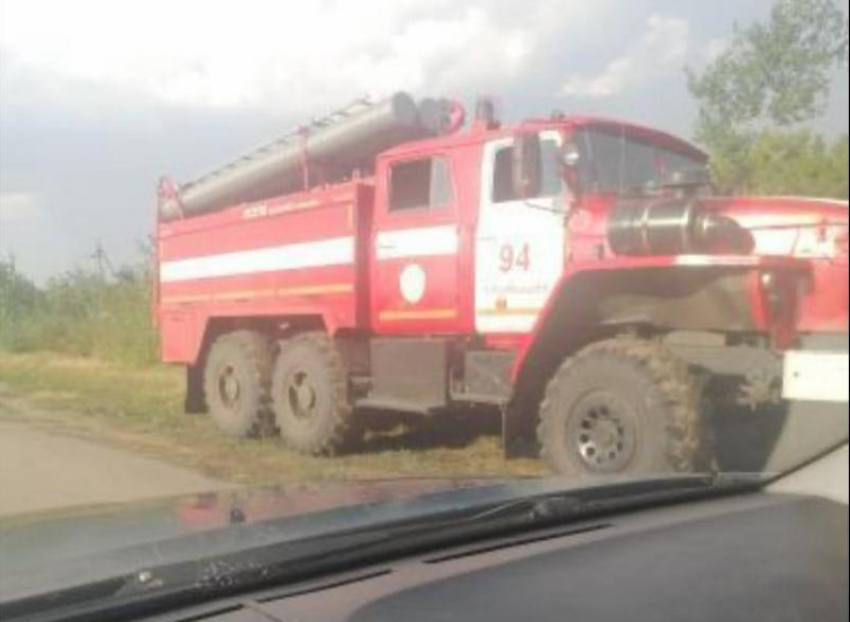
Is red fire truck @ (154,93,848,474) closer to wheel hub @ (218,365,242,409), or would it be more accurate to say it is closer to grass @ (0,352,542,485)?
wheel hub @ (218,365,242,409)

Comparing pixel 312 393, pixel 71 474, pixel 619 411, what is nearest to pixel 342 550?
pixel 71 474

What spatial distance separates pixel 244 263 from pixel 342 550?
3.36 m

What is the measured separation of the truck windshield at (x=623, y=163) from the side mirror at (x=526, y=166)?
311 mm

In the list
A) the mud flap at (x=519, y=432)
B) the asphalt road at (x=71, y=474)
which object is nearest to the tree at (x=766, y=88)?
the asphalt road at (x=71, y=474)

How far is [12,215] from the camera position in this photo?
3.20m

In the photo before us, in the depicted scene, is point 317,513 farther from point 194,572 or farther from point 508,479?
point 508,479

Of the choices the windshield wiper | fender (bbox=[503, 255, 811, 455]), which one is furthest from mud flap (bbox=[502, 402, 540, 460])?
the windshield wiper

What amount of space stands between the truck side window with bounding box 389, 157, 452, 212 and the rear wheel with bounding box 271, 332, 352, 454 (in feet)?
2.44

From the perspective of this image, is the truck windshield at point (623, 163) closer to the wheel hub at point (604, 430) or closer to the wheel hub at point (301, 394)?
the wheel hub at point (604, 430)

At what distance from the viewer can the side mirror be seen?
4789mm

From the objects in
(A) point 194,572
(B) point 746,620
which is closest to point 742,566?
(B) point 746,620

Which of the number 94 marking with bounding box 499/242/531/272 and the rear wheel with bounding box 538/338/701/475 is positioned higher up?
the number 94 marking with bounding box 499/242/531/272

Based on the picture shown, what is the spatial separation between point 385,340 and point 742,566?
365cm

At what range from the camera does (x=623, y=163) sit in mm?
3770
